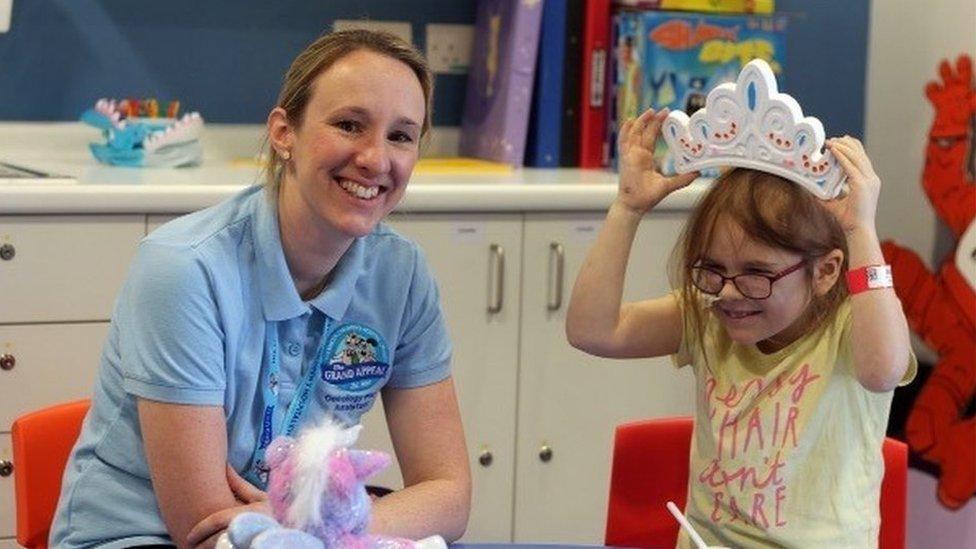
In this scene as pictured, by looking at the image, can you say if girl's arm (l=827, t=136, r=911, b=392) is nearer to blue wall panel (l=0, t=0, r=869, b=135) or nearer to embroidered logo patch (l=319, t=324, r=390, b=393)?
embroidered logo patch (l=319, t=324, r=390, b=393)

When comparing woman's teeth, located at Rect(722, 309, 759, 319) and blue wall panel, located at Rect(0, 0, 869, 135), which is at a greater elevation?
blue wall panel, located at Rect(0, 0, 869, 135)

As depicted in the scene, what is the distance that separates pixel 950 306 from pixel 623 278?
1558 millimetres

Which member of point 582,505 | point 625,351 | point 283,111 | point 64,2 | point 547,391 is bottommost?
point 582,505

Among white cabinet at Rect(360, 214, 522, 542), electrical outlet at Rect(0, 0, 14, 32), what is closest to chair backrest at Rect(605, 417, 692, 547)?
white cabinet at Rect(360, 214, 522, 542)

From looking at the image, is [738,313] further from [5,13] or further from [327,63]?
[5,13]

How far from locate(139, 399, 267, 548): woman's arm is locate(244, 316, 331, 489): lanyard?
69 millimetres

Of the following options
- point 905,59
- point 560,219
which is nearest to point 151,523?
point 560,219

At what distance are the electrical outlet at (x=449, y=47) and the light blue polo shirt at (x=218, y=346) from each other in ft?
5.58

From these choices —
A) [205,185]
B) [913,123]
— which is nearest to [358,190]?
[205,185]

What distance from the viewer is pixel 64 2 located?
3312mm

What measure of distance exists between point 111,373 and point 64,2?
1.66 meters

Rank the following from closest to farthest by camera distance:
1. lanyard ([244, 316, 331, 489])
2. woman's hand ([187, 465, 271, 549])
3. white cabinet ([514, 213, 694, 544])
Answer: woman's hand ([187, 465, 271, 549]) → lanyard ([244, 316, 331, 489]) → white cabinet ([514, 213, 694, 544])

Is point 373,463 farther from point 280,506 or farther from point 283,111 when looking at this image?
point 283,111

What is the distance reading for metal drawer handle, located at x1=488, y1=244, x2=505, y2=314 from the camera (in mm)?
3062
